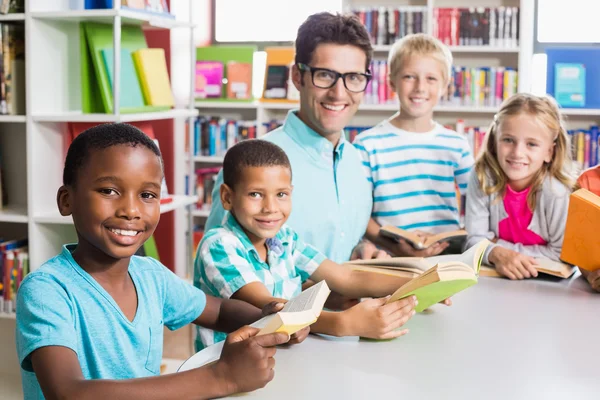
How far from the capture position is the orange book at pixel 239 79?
5301mm

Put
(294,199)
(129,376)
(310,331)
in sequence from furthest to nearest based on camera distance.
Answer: (294,199) < (310,331) < (129,376)

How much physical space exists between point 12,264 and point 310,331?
216 centimetres

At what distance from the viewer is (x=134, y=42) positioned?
340 centimetres

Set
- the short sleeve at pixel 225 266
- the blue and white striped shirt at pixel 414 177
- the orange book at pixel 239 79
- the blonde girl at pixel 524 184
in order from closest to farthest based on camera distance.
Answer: the short sleeve at pixel 225 266 < the blonde girl at pixel 524 184 < the blue and white striped shirt at pixel 414 177 < the orange book at pixel 239 79

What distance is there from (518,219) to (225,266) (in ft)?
3.11

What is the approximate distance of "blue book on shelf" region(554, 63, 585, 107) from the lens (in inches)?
187

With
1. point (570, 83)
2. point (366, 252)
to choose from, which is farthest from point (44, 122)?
point (570, 83)

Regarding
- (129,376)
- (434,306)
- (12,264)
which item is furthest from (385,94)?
(129,376)

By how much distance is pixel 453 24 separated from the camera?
498cm

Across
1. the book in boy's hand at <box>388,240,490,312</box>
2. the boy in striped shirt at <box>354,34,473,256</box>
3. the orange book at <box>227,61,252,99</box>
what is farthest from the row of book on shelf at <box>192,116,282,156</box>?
the book in boy's hand at <box>388,240,490,312</box>

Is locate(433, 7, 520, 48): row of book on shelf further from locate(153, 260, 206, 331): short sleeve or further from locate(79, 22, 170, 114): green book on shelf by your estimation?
locate(153, 260, 206, 331): short sleeve

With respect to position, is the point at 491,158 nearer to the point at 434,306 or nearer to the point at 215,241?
the point at 434,306

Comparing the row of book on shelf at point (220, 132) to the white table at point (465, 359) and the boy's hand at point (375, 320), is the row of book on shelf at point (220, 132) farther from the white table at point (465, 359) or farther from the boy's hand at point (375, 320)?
the boy's hand at point (375, 320)

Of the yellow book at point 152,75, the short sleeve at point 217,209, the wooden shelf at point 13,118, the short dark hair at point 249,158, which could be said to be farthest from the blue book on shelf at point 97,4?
the short dark hair at point 249,158
